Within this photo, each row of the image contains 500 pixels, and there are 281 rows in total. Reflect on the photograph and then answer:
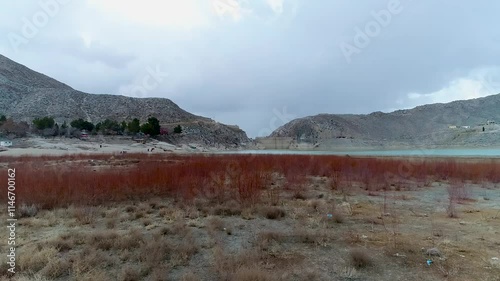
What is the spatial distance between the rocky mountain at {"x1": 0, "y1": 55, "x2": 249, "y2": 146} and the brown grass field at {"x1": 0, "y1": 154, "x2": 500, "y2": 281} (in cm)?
6884

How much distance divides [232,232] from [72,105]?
9086 cm

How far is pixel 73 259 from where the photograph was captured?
460cm

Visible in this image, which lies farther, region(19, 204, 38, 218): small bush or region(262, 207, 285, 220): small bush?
region(262, 207, 285, 220): small bush

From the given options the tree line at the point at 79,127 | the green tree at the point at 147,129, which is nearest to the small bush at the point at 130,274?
the tree line at the point at 79,127

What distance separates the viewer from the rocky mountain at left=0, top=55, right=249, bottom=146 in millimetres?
75875

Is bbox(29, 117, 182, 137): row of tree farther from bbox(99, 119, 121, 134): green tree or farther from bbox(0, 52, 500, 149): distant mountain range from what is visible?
bbox(0, 52, 500, 149): distant mountain range

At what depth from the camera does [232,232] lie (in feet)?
20.9

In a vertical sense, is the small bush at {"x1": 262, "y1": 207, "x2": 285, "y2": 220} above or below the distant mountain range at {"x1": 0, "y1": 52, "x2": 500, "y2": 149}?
below

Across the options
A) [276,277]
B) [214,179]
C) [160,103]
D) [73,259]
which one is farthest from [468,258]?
[160,103]

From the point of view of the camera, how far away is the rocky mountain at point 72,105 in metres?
75.9

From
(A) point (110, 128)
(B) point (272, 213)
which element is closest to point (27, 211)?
(B) point (272, 213)

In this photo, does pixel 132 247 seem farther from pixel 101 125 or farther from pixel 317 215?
pixel 101 125

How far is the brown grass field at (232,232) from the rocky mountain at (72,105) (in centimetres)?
6884

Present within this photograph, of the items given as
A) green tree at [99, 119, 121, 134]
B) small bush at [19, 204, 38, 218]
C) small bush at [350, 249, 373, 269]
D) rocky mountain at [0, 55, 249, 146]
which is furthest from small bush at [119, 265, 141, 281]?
rocky mountain at [0, 55, 249, 146]
